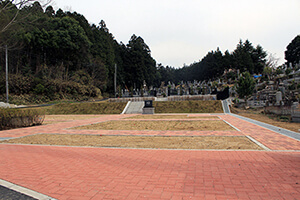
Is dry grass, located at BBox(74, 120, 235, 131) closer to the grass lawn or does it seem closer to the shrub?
the shrub

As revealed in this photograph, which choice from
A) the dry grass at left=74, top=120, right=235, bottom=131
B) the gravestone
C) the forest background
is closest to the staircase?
the gravestone

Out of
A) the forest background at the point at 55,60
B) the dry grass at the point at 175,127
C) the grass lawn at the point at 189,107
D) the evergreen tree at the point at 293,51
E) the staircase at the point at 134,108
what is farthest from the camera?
the evergreen tree at the point at 293,51

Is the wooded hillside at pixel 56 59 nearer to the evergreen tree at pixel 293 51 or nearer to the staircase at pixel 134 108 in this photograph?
the staircase at pixel 134 108

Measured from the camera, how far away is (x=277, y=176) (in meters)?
3.68

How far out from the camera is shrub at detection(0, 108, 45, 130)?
11016 millimetres

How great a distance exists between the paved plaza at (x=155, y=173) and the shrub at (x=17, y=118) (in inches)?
252

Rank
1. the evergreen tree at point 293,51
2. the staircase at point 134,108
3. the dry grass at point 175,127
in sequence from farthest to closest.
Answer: the evergreen tree at point 293,51 < the staircase at point 134,108 < the dry grass at point 175,127

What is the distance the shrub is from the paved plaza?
6411mm

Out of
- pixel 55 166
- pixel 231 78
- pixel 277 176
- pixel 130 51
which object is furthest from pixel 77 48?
pixel 231 78

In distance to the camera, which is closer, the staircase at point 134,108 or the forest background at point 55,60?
the staircase at point 134,108

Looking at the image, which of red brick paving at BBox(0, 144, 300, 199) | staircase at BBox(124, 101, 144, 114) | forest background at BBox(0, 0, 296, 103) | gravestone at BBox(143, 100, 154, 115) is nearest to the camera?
red brick paving at BBox(0, 144, 300, 199)

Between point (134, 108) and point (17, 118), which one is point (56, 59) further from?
point (17, 118)

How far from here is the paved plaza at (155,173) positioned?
10.2 feet

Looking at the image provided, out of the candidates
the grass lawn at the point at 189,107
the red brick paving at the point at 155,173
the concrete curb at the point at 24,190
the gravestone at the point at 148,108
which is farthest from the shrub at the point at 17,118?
the grass lawn at the point at 189,107
